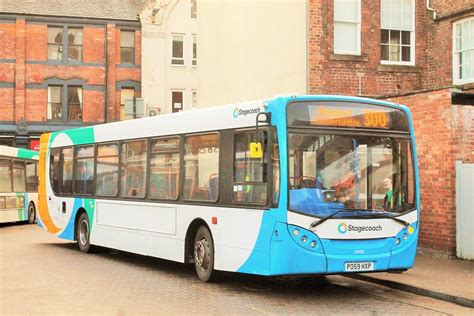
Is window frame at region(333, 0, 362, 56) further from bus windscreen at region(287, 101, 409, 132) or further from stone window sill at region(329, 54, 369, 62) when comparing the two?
bus windscreen at region(287, 101, 409, 132)

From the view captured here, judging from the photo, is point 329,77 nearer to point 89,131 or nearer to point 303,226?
point 89,131

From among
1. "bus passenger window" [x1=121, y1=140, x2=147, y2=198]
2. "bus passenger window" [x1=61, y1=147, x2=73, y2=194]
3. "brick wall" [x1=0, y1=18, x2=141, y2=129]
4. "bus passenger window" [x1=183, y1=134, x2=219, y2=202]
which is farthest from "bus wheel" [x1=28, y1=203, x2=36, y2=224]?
"bus passenger window" [x1=183, y1=134, x2=219, y2=202]

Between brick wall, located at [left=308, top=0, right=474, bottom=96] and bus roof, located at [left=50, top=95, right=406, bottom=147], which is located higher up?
brick wall, located at [left=308, top=0, right=474, bottom=96]

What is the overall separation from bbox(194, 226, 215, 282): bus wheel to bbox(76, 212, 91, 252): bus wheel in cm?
542

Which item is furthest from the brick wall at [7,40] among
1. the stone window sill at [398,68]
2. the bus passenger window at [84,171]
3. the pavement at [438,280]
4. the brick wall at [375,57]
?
the pavement at [438,280]

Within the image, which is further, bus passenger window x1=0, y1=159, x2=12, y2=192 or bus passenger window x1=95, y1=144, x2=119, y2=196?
bus passenger window x1=0, y1=159, x2=12, y2=192

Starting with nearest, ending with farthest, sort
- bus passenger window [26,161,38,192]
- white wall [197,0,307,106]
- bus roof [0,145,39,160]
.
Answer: white wall [197,0,307,106] < bus roof [0,145,39,160] < bus passenger window [26,161,38,192]

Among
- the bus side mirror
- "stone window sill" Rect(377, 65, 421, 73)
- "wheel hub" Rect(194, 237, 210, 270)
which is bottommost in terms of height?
"wheel hub" Rect(194, 237, 210, 270)

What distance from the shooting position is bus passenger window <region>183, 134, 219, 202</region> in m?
11.6

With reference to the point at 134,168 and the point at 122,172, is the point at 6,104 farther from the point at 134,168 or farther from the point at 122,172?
the point at 134,168

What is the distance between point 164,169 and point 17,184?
15.6 meters

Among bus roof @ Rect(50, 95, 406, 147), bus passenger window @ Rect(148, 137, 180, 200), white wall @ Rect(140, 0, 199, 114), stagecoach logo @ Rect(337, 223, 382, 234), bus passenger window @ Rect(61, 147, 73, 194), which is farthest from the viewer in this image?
white wall @ Rect(140, 0, 199, 114)

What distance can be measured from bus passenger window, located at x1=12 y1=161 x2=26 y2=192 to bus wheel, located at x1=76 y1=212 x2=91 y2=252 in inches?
413

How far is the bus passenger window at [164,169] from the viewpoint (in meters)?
12.8
